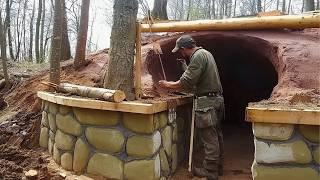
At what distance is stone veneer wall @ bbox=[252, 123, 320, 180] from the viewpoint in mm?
3324

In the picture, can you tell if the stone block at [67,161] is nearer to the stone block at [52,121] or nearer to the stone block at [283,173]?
the stone block at [52,121]

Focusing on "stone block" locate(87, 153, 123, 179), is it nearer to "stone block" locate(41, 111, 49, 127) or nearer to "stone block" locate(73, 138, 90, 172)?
"stone block" locate(73, 138, 90, 172)

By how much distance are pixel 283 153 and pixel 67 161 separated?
8.59 feet

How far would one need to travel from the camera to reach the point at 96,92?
4.25m

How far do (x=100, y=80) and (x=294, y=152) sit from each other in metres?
3.50

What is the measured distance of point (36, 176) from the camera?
450 centimetres

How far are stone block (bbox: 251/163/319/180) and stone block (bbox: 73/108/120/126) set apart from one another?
5.37ft

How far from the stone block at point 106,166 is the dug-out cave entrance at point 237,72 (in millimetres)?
1697

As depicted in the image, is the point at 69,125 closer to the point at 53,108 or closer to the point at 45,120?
the point at 53,108

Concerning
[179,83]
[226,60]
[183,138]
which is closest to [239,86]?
[226,60]

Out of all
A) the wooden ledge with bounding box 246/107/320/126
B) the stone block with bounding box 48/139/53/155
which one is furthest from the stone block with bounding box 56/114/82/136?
the wooden ledge with bounding box 246/107/320/126

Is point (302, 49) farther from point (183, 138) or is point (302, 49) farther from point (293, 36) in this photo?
point (183, 138)

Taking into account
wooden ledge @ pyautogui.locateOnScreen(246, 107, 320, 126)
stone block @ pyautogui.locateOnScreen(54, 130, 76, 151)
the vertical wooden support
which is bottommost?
stone block @ pyautogui.locateOnScreen(54, 130, 76, 151)

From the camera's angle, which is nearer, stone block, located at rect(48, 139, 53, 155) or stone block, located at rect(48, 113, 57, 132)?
stone block, located at rect(48, 113, 57, 132)
